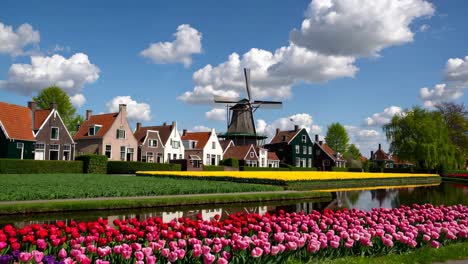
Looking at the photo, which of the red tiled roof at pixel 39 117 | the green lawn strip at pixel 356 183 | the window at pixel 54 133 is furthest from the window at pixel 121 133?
the green lawn strip at pixel 356 183

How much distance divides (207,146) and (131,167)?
61.6 feet

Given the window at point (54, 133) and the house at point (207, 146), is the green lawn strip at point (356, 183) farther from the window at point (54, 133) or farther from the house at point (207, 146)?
the window at point (54, 133)

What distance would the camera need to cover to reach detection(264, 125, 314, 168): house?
7375 centimetres

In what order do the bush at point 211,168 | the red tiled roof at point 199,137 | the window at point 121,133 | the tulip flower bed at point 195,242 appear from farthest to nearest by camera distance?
1. the red tiled roof at point 199,137
2. the window at point 121,133
3. the bush at point 211,168
4. the tulip flower bed at point 195,242

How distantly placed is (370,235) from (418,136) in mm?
56257

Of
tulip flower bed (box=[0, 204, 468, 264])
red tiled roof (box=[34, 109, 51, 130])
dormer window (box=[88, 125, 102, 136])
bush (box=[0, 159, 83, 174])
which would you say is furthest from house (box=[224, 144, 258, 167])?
tulip flower bed (box=[0, 204, 468, 264])

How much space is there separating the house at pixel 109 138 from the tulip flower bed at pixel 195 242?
42.9 metres

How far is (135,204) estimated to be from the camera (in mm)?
16234

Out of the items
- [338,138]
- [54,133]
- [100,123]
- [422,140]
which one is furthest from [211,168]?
[338,138]

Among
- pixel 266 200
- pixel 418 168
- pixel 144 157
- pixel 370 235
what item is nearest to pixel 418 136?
pixel 418 168

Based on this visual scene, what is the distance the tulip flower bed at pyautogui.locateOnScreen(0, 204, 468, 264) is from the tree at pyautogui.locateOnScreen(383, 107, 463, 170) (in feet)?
169

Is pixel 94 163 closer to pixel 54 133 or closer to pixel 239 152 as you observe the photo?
pixel 54 133

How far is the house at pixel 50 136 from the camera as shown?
4372 cm

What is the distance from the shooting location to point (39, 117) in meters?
45.2
